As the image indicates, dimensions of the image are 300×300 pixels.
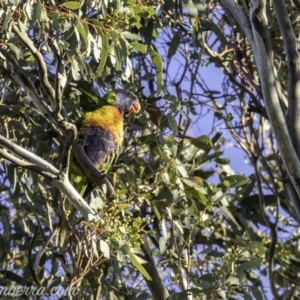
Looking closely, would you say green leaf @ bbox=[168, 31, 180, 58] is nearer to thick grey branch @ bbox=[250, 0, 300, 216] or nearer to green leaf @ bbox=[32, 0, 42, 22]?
thick grey branch @ bbox=[250, 0, 300, 216]

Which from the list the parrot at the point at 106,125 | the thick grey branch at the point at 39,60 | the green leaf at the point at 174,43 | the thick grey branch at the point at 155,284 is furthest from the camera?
the green leaf at the point at 174,43

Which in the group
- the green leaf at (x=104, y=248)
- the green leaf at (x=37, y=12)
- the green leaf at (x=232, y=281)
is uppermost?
the green leaf at (x=37, y=12)

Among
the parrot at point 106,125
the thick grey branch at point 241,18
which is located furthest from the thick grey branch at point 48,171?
the parrot at point 106,125

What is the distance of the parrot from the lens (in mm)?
3128

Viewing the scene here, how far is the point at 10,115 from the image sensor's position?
305cm

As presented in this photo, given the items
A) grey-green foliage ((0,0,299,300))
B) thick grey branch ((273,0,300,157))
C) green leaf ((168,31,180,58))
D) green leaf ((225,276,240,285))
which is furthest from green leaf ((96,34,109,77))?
green leaf ((168,31,180,58))

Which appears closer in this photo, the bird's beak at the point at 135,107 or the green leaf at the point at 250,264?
the green leaf at the point at 250,264

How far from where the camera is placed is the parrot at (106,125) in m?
3.13

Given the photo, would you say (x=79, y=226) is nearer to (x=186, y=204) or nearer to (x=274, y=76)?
(x=186, y=204)

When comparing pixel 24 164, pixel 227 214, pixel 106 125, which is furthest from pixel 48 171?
pixel 227 214

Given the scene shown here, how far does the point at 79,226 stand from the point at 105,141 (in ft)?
1.48

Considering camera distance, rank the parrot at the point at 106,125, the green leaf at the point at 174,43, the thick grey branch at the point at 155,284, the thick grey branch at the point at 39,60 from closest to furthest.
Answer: the thick grey branch at the point at 39,60 < the thick grey branch at the point at 155,284 < the parrot at the point at 106,125 < the green leaf at the point at 174,43

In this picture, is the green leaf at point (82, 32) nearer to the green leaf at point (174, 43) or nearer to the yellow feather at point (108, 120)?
the yellow feather at point (108, 120)

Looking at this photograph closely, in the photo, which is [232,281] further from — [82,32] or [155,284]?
[82,32]
